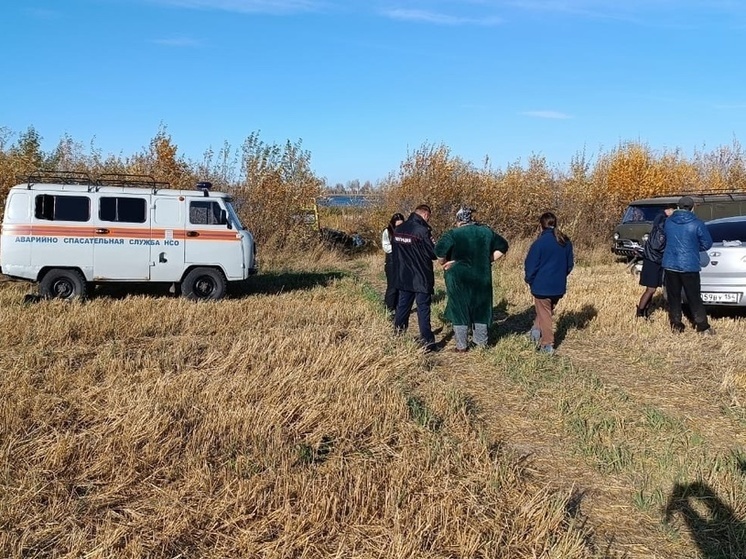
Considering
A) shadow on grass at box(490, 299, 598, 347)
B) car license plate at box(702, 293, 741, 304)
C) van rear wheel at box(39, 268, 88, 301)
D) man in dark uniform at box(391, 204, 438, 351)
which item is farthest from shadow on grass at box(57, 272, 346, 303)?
car license plate at box(702, 293, 741, 304)

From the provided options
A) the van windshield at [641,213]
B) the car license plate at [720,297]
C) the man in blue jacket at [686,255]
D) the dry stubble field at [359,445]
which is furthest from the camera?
the van windshield at [641,213]

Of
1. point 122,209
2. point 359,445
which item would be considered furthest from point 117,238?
point 359,445

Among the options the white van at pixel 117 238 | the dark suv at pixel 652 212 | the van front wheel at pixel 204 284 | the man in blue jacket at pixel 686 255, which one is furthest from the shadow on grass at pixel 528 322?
the dark suv at pixel 652 212

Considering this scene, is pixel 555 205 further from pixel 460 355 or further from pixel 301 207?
pixel 460 355

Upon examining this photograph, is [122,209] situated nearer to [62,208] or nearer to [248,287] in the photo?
[62,208]

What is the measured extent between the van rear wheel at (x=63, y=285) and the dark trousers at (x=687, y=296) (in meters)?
9.38

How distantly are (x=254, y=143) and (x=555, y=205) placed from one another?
10651 millimetres

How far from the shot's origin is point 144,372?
6461mm

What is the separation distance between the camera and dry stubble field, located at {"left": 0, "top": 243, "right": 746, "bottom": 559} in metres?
3.73

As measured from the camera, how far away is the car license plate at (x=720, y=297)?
31.8 feet

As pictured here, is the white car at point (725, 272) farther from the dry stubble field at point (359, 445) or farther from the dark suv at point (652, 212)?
the dark suv at point (652, 212)

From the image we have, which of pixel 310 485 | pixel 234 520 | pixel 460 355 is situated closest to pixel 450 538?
pixel 310 485

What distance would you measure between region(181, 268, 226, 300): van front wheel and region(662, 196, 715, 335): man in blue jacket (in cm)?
749

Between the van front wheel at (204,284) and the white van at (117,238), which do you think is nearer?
the white van at (117,238)
